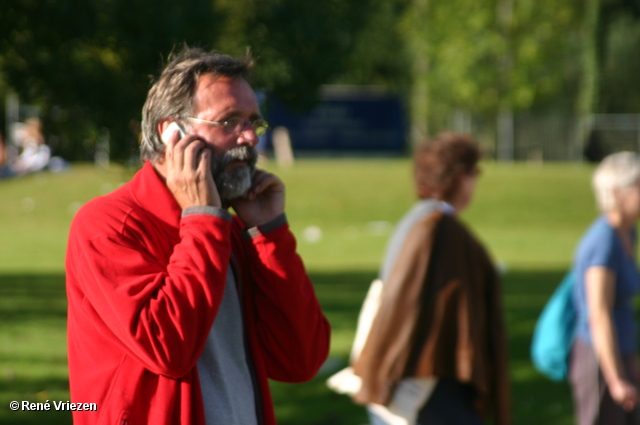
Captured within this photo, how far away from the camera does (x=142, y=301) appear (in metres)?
2.30

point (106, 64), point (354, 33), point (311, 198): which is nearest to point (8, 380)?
point (106, 64)

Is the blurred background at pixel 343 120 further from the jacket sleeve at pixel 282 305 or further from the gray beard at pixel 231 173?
the jacket sleeve at pixel 282 305

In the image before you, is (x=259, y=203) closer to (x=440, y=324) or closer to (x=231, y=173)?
(x=231, y=173)

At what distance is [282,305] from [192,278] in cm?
43

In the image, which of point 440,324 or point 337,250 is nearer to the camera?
point 440,324

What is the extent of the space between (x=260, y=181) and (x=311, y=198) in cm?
2358

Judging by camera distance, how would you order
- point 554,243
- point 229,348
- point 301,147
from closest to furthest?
point 229,348, point 554,243, point 301,147

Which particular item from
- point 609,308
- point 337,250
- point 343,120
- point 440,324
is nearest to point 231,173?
point 440,324

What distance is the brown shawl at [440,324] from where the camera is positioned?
159 inches

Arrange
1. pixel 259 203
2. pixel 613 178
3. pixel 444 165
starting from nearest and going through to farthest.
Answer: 1. pixel 259 203
2. pixel 444 165
3. pixel 613 178

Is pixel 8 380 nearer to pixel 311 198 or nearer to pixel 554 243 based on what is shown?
pixel 554 243

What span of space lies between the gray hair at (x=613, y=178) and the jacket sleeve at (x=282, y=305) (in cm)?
287

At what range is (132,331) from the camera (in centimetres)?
228

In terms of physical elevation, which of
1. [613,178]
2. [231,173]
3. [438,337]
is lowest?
[438,337]
